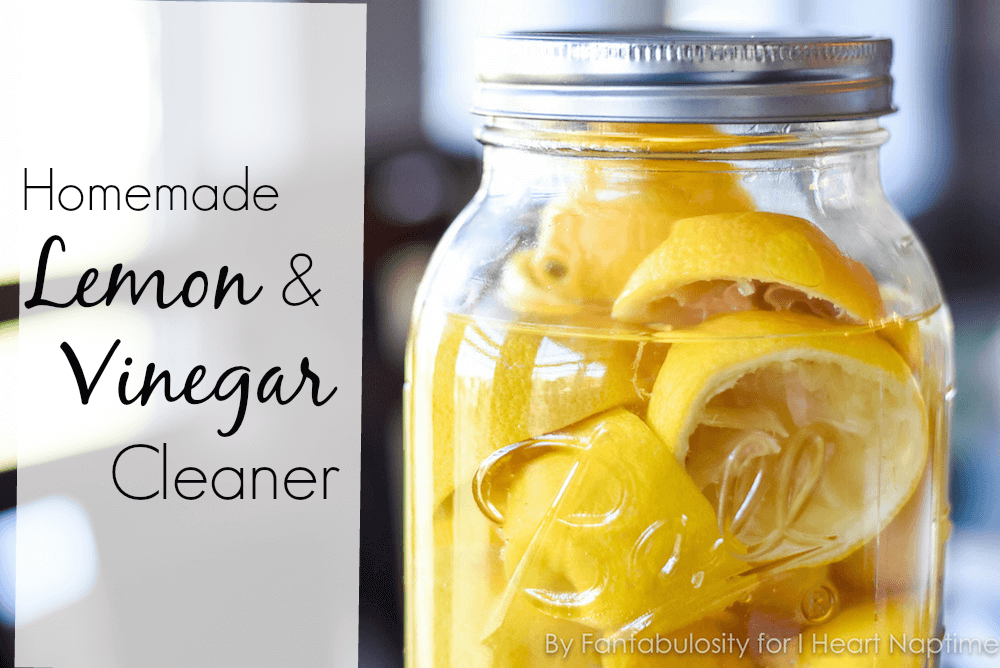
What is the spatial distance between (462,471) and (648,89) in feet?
0.57

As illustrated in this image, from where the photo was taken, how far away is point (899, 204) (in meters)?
0.77

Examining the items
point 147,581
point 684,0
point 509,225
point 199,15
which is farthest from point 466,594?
point 684,0

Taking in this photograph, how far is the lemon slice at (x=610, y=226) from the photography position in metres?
0.38

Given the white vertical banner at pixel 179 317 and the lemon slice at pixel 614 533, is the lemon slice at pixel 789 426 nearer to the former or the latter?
the lemon slice at pixel 614 533

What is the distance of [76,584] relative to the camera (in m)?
0.61

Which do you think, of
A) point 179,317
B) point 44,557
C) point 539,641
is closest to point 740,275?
point 539,641

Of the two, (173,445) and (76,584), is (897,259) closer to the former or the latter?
(173,445)

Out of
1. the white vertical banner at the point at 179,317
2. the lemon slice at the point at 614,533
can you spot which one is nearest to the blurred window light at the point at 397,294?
the white vertical banner at the point at 179,317

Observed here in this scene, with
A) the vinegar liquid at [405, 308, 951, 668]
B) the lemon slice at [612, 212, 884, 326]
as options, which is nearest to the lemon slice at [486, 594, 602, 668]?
the vinegar liquid at [405, 308, 951, 668]

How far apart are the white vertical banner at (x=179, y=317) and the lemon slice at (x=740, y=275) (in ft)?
0.79

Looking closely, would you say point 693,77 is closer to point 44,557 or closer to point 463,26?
point 463,26

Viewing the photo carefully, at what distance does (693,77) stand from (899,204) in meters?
0.48

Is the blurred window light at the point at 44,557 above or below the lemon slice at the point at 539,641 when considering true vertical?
below

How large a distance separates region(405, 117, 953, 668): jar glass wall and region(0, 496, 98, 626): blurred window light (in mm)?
279
